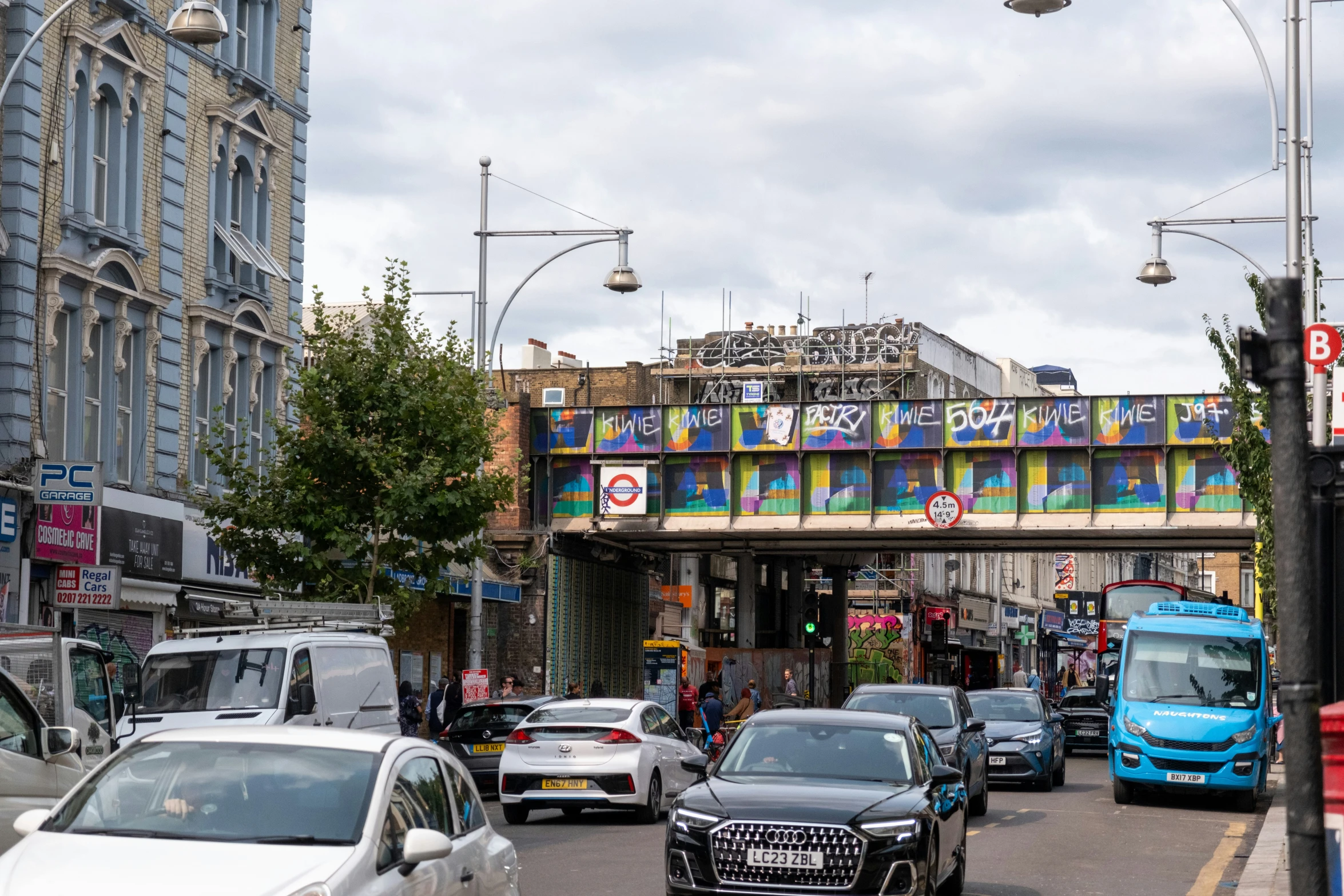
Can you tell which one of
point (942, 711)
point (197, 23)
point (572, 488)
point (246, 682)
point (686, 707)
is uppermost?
point (197, 23)

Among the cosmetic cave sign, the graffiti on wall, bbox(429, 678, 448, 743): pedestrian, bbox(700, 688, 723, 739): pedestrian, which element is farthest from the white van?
the graffiti on wall

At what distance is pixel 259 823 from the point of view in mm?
7785

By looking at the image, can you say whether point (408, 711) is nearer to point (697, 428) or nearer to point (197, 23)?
point (197, 23)

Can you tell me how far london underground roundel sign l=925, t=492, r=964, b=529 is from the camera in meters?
41.8

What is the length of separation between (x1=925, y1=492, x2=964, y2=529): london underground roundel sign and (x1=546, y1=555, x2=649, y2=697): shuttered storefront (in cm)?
796

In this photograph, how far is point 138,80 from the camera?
92.7 feet

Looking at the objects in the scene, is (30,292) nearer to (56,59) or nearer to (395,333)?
(56,59)

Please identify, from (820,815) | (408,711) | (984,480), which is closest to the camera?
(820,815)

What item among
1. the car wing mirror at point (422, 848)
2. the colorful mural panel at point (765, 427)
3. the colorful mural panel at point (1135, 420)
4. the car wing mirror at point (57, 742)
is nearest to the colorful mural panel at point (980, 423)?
the colorful mural panel at point (1135, 420)

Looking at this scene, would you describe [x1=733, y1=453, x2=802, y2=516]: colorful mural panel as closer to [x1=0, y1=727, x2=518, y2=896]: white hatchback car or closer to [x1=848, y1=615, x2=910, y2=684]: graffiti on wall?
[x1=848, y1=615, x2=910, y2=684]: graffiti on wall

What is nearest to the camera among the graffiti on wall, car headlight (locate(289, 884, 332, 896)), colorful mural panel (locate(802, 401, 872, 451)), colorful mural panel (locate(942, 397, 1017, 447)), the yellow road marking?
car headlight (locate(289, 884, 332, 896))

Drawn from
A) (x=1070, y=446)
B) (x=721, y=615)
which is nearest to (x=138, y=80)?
(x=1070, y=446)

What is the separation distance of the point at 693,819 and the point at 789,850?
718mm

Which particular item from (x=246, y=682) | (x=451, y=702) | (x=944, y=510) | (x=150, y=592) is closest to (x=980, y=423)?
(x=944, y=510)
